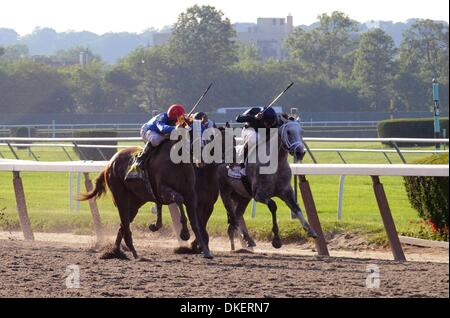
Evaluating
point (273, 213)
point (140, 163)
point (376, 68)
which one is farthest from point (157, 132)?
point (376, 68)

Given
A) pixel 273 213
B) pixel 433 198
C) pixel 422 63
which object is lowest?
pixel 273 213

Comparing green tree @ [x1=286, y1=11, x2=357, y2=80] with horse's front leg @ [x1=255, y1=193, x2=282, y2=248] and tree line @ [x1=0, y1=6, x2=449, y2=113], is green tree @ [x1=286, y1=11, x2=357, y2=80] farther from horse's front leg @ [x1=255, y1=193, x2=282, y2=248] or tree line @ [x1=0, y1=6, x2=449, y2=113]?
horse's front leg @ [x1=255, y1=193, x2=282, y2=248]

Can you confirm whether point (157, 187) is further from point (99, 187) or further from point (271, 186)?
point (271, 186)

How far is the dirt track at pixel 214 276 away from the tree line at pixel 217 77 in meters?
11.8

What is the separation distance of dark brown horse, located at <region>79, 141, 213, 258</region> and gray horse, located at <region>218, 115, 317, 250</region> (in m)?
0.62

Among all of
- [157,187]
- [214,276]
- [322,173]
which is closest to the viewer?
[214,276]

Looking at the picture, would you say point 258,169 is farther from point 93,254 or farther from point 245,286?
point 245,286

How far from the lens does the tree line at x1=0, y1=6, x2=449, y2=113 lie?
23.4m

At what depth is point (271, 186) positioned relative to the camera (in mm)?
9023

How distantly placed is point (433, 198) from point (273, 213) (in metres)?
1.33

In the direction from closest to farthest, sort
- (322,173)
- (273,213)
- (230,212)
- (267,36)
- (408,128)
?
(273,213) → (322,173) → (230,212) → (408,128) → (267,36)

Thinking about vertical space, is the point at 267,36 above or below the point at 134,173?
above

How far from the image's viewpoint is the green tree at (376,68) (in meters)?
19.5

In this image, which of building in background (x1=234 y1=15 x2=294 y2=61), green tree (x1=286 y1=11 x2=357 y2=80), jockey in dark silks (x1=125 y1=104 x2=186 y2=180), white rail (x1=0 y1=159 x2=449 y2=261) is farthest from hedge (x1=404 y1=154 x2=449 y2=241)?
building in background (x1=234 y1=15 x2=294 y2=61)
